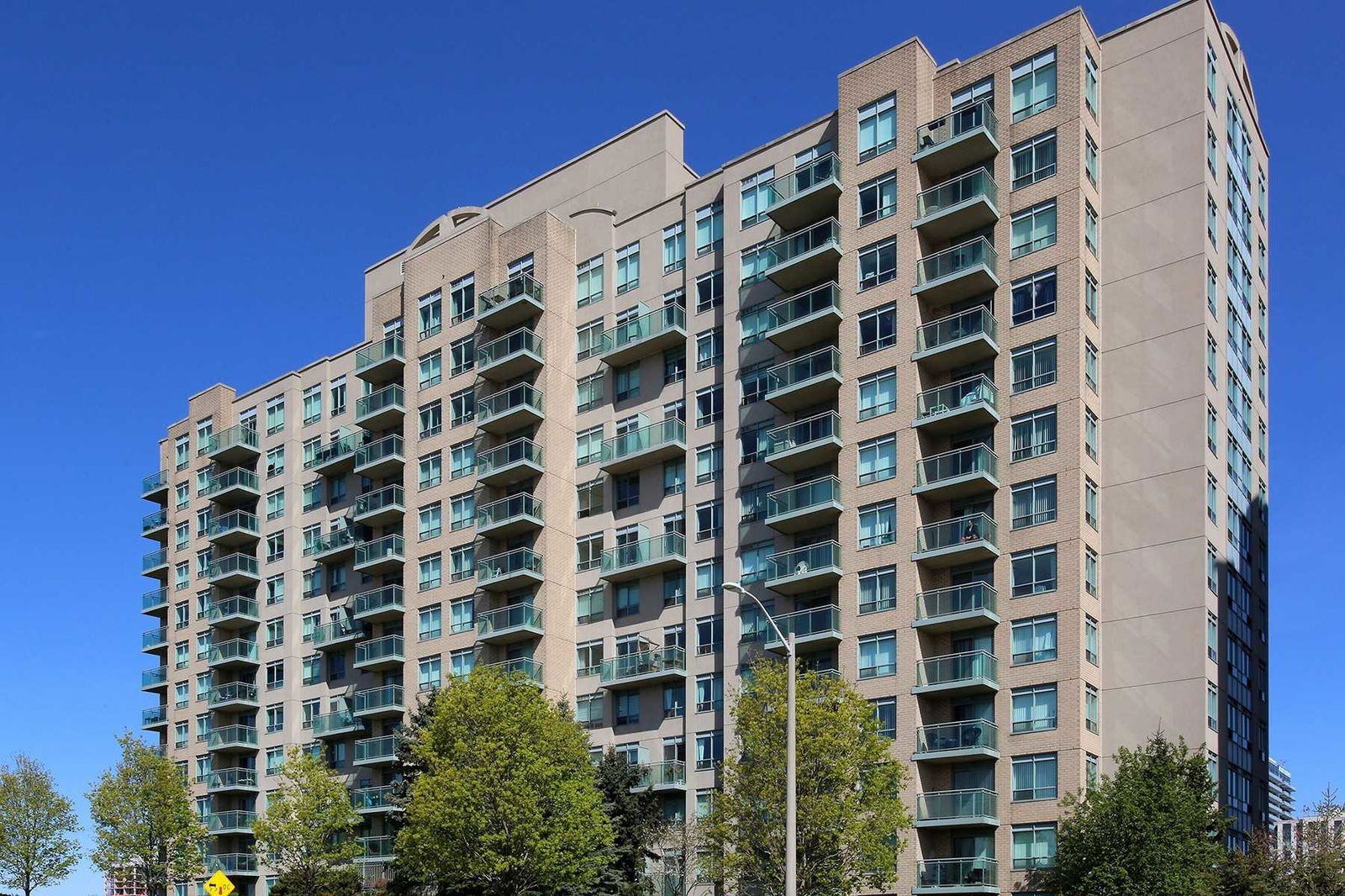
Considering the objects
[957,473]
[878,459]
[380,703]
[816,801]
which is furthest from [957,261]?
[380,703]

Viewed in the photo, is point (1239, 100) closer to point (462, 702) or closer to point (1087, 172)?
point (1087, 172)

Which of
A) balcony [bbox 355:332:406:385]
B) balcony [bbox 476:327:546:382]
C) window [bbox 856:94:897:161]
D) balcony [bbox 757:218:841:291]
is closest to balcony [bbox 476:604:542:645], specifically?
balcony [bbox 476:327:546:382]

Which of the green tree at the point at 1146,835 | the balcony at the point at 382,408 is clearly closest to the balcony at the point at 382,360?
the balcony at the point at 382,408

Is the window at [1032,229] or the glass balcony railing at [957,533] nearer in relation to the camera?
the glass balcony railing at [957,533]

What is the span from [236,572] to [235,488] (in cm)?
491

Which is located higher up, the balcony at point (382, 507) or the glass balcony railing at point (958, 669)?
the balcony at point (382, 507)

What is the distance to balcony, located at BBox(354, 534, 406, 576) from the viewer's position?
2953 inches

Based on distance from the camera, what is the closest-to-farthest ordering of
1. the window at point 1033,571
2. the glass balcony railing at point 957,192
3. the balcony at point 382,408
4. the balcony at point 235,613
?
the window at point 1033,571, the glass balcony railing at point 957,192, the balcony at point 382,408, the balcony at point 235,613

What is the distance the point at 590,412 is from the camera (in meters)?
69.4

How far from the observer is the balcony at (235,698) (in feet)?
277

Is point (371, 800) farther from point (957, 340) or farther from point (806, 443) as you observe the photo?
point (957, 340)

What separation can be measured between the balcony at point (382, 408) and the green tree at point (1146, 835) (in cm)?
4205

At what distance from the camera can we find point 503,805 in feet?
175

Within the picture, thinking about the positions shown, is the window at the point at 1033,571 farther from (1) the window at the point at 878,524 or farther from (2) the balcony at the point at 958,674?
(1) the window at the point at 878,524
